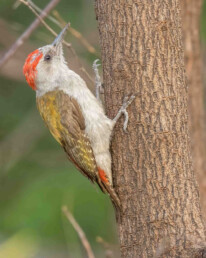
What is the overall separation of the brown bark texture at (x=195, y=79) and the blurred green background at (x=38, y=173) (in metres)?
1.38

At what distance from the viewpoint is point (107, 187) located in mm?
4293

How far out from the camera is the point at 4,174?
8531mm

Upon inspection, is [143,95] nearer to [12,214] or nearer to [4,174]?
[12,214]

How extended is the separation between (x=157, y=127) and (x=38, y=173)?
16.2ft

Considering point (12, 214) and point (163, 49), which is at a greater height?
point (163, 49)

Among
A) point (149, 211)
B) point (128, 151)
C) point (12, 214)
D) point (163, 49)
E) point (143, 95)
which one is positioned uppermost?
point (163, 49)

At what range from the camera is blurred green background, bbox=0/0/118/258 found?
7559mm

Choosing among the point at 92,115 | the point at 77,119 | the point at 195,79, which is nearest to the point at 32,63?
the point at 77,119

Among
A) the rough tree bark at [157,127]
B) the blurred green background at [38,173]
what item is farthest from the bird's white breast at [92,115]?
the blurred green background at [38,173]

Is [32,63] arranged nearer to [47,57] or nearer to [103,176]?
[47,57]

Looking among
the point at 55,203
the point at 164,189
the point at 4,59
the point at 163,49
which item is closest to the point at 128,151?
the point at 164,189

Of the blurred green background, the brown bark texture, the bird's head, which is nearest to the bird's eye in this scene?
the bird's head

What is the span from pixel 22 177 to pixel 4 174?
1.20 feet

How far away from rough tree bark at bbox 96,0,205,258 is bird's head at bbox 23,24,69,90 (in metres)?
1.20
